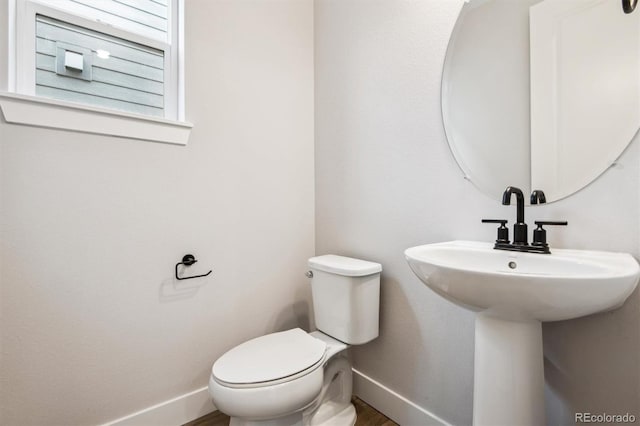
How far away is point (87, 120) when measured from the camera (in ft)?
3.86

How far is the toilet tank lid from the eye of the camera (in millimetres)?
1322

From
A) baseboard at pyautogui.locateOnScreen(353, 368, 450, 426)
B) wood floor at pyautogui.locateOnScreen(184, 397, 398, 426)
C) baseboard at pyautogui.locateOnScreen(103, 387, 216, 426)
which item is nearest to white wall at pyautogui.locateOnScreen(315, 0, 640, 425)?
baseboard at pyautogui.locateOnScreen(353, 368, 450, 426)

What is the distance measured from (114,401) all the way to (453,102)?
187 centimetres

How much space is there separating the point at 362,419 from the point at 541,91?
1547mm

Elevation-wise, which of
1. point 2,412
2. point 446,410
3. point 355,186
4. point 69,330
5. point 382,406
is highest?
point 355,186

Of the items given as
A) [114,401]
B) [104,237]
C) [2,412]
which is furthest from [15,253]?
[114,401]

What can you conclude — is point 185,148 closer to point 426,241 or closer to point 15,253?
point 15,253

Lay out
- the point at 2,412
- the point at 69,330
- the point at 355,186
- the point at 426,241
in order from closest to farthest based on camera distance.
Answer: the point at 2,412
the point at 69,330
the point at 426,241
the point at 355,186

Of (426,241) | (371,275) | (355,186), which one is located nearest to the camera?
(426,241)

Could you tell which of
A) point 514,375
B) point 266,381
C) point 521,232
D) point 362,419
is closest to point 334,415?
point 362,419

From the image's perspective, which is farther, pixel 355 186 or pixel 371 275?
pixel 355 186

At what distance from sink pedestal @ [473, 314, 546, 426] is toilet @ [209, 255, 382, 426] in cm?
58

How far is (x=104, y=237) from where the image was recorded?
122 centimetres

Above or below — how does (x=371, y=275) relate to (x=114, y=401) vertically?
above
